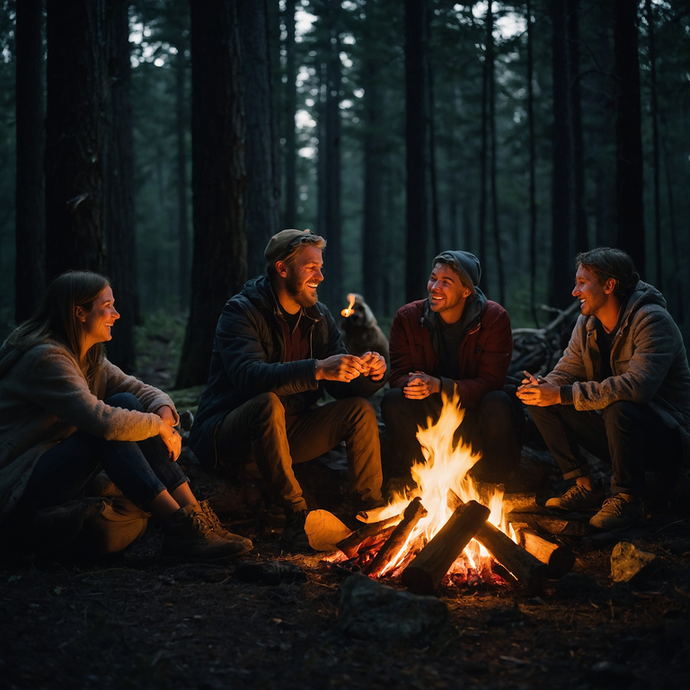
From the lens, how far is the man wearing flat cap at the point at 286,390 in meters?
4.19

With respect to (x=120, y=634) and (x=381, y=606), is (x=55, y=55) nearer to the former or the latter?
(x=120, y=634)

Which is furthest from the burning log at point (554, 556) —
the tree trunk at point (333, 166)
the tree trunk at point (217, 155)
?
the tree trunk at point (333, 166)

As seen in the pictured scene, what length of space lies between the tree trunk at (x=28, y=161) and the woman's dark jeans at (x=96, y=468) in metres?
7.36

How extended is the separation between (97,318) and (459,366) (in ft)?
8.54

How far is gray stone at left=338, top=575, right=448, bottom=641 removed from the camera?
9.32 ft

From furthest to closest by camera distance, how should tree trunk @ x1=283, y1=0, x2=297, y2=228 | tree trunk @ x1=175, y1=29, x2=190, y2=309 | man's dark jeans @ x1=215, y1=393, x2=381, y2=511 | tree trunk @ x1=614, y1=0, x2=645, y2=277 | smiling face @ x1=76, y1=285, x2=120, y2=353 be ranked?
tree trunk @ x1=175, y1=29, x2=190, y2=309
tree trunk @ x1=283, y1=0, x2=297, y2=228
tree trunk @ x1=614, y1=0, x2=645, y2=277
man's dark jeans @ x1=215, y1=393, x2=381, y2=511
smiling face @ x1=76, y1=285, x2=120, y2=353

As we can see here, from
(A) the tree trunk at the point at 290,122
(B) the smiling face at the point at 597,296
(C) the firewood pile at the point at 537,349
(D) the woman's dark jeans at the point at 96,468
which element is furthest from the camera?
(A) the tree trunk at the point at 290,122

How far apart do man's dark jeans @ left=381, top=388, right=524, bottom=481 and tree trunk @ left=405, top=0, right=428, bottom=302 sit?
7203mm

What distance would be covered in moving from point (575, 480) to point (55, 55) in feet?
18.2

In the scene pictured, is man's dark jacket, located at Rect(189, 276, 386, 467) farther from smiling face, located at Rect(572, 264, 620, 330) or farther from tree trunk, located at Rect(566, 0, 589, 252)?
tree trunk, located at Rect(566, 0, 589, 252)

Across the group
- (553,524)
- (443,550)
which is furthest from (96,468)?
(553,524)

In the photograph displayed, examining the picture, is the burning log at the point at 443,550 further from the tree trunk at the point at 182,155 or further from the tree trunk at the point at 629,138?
the tree trunk at the point at 182,155

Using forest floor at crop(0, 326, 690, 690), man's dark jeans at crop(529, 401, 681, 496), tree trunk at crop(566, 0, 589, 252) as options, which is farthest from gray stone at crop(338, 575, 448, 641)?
tree trunk at crop(566, 0, 589, 252)

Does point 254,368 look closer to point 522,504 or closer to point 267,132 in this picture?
point 522,504
